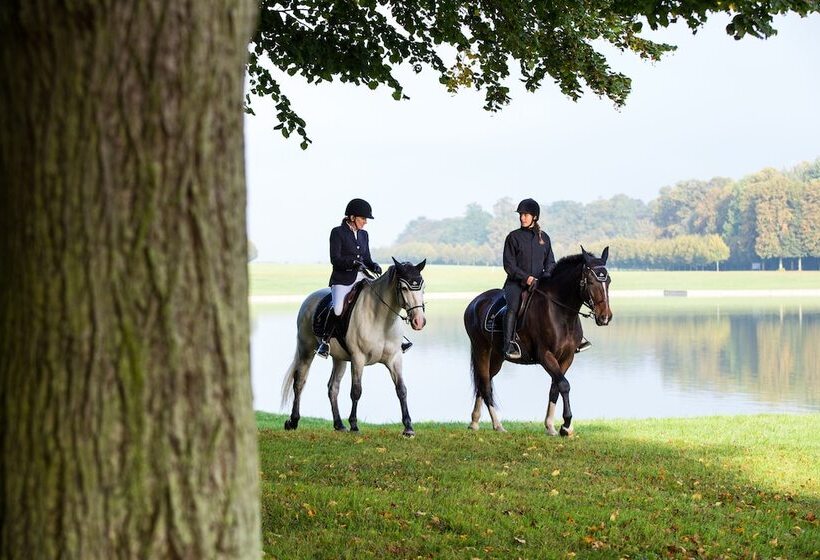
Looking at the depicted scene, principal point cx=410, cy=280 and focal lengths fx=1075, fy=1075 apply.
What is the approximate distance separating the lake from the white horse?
9837mm

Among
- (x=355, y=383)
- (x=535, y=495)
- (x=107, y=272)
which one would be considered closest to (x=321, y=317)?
(x=355, y=383)

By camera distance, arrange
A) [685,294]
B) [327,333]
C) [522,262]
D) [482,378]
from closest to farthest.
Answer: [522,262]
[327,333]
[482,378]
[685,294]

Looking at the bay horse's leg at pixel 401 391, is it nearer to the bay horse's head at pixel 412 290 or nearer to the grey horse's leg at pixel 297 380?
the bay horse's head at pixel 412 290

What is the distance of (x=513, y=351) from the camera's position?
1394 cm

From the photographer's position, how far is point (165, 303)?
2.96 metres

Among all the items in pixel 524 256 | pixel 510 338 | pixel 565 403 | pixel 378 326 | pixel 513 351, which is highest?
pixel 524 256

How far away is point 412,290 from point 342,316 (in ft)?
5.28

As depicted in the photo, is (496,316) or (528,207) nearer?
(528,207)

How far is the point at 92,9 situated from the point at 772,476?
32.1 ft

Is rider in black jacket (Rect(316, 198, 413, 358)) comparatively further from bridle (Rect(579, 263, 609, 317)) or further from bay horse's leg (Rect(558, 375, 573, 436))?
bay horse's leg (Rect(558, 375, 573, 436))

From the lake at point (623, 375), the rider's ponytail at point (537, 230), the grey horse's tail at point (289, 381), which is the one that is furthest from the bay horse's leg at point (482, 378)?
the lake at point (623, 375)

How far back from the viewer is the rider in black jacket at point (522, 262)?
13641 mm

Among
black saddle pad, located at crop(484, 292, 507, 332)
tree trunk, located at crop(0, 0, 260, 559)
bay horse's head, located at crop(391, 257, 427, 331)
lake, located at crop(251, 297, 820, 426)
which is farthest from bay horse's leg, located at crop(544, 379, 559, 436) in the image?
tree trunk, located at crop(0, 0, 260, 559)

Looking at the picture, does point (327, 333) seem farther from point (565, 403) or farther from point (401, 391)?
point (565, 403)
